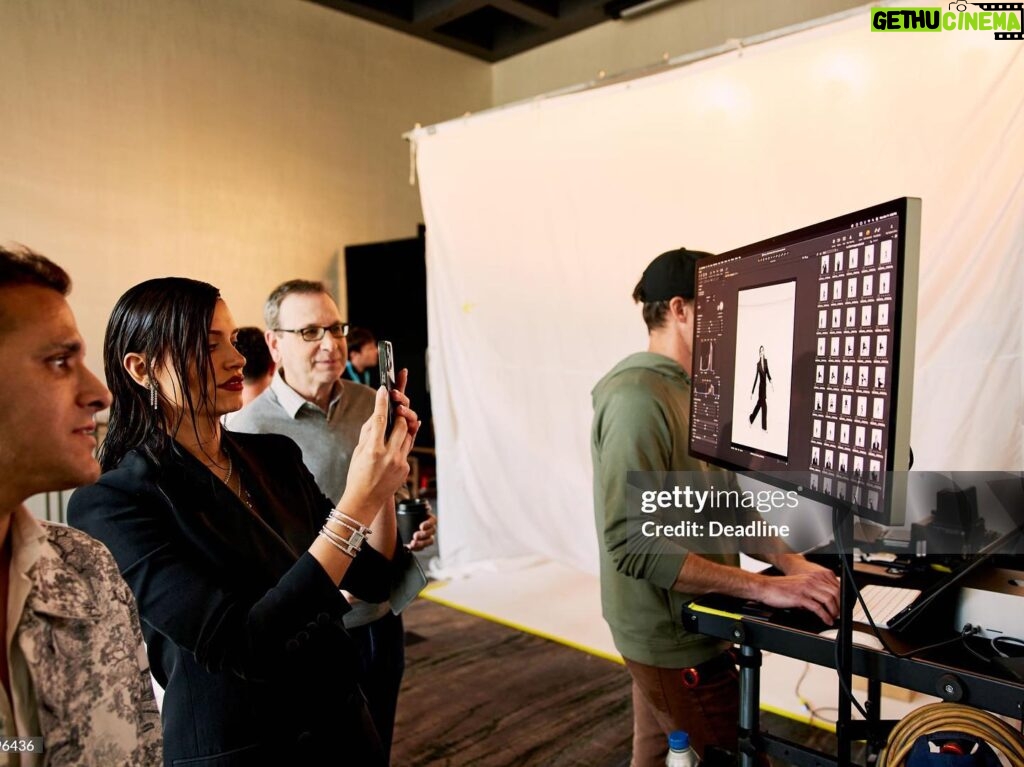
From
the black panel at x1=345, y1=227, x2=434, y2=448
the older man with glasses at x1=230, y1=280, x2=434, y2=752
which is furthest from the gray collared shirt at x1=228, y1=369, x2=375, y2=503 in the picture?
the black panel at x1=345, y1=227, x2=434, y2=448

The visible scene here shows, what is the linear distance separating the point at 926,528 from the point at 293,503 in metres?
1.18

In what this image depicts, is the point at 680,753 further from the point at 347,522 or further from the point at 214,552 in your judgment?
Result: the point at 214,552

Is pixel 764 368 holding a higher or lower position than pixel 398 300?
lower

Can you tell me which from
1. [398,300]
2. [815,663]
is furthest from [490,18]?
[815,663]

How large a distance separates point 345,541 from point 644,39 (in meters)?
4.57

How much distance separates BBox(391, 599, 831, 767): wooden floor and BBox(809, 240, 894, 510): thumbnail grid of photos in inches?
62.7

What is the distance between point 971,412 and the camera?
2344 millimetres

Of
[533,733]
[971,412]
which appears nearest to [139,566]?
[533,733]

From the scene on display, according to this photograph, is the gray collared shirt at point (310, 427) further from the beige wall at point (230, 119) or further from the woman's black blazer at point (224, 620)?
the beige wall at point (230, 119)

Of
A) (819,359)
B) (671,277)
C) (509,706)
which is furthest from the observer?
(509,706)

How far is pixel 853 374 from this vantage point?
98cm

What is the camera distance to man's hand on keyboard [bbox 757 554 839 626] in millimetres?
1186

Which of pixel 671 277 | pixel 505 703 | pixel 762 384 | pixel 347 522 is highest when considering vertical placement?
pixel 671 277

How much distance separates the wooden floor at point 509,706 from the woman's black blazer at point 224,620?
133 cm
